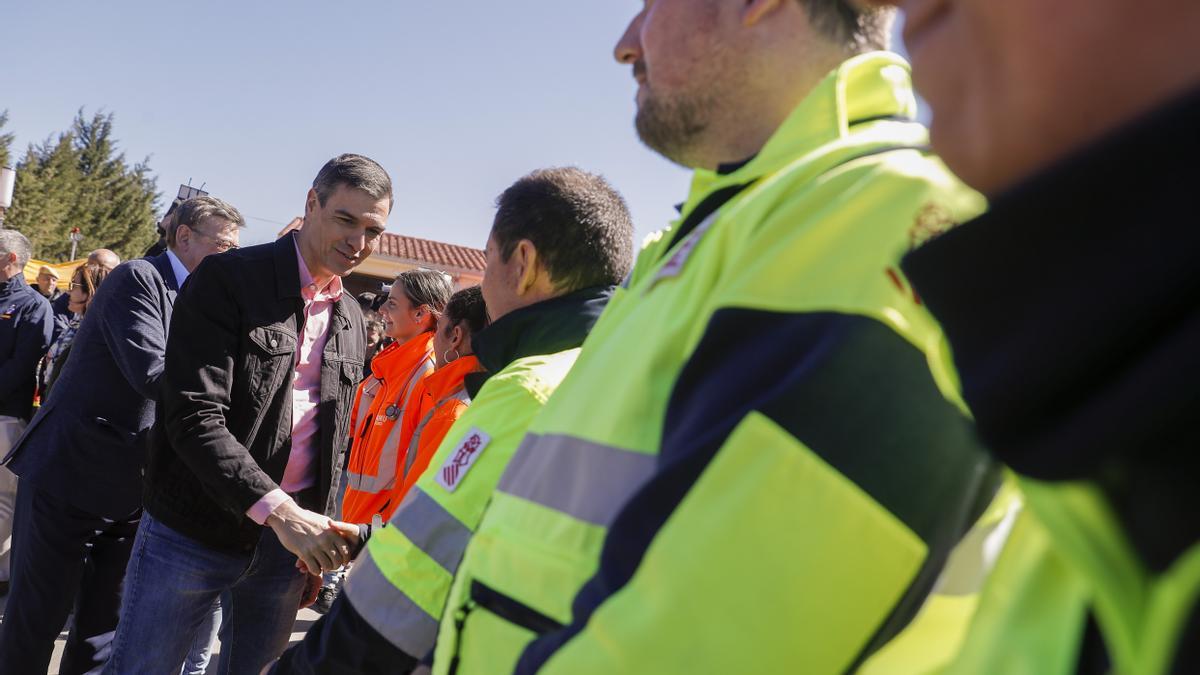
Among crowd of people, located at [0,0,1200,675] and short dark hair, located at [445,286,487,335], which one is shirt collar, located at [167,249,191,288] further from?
crowd of people, located at [0,0,1200,675]

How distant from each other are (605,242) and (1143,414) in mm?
1825

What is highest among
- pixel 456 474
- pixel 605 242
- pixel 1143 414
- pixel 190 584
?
pixel 1143 414

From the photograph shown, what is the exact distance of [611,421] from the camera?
99 centimetres

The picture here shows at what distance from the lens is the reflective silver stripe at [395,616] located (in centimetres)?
157

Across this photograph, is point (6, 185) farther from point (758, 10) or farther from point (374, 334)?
point (758, 10)

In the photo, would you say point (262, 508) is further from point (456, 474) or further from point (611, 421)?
point (611, 421)

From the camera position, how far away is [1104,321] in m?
0.43

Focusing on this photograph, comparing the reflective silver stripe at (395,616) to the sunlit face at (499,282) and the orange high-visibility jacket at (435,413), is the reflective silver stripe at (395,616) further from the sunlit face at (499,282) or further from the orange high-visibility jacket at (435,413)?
the orange high-visibility jacket at (435,413)

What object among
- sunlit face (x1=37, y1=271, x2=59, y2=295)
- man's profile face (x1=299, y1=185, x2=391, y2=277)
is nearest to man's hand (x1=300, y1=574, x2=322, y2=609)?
man's profile face (x1=299, y1=185, x2=391, y2=277)

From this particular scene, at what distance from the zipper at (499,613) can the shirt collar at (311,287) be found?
6.84 feet

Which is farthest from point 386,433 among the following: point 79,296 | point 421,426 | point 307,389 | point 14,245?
point 79,296

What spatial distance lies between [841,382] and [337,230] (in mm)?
2694

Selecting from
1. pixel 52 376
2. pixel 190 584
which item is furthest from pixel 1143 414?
pixel 52 376

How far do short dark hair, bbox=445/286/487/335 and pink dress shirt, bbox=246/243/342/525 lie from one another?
2.51ft
